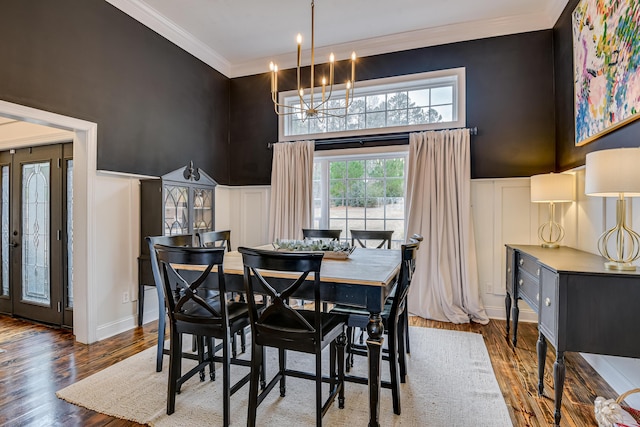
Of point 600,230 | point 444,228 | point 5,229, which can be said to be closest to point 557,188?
point 600,230

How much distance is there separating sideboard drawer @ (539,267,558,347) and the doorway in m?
4.14

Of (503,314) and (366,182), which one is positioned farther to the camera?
(366,182)

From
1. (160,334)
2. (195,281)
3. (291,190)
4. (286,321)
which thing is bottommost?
(160,334)

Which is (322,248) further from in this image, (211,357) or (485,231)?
(485,231)

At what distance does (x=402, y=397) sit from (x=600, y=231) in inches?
77.0

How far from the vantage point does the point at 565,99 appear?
3.36 meters

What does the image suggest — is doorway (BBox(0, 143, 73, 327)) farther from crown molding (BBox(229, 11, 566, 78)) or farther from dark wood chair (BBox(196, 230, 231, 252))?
crown molding (BBox(229, 11, 566, 78))

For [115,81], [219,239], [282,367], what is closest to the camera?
[282,367]

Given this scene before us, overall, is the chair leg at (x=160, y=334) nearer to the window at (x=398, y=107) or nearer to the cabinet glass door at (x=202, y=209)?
the cabinet glass door at (x=202, y=209)

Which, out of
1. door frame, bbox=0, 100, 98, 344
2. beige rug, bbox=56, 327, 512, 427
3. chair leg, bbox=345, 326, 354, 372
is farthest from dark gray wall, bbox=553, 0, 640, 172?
door frame, bbox=0, 100, 98, 344

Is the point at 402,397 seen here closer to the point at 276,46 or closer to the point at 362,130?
the point at 362,130

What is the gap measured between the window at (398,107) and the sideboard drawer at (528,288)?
6.24 feet

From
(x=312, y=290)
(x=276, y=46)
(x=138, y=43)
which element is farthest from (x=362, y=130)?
(x=312, y=290)

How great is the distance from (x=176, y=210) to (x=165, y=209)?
0.19m
